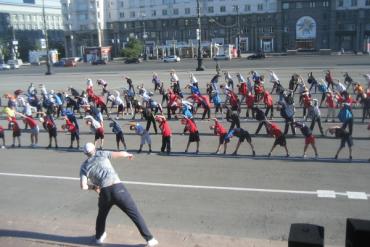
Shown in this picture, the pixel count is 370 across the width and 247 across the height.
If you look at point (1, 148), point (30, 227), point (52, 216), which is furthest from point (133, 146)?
point (30, 227)

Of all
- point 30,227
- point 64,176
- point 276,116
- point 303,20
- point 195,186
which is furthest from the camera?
point 303,20

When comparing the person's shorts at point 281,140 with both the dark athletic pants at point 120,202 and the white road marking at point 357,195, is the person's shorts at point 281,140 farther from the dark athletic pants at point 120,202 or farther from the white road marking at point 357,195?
the dark athletic pants at point 120,202

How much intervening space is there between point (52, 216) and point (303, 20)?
270 ft

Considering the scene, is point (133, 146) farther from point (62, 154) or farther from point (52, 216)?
point (52, 216)

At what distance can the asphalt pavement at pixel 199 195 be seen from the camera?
8125 millimetres

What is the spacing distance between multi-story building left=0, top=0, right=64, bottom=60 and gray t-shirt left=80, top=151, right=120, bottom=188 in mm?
112605

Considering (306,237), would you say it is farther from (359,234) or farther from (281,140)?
(281,140)

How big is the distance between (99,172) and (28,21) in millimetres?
136799

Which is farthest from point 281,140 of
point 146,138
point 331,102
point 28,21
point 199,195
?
point 28,21

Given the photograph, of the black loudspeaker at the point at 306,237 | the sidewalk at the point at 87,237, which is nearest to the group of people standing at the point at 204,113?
the sidewalk at the point at 87,237

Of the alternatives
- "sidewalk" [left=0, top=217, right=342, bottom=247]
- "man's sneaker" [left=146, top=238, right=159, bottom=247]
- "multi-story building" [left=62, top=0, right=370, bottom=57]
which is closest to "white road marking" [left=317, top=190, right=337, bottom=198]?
"sidewalk" [left=0, top=217, right=342, bottom=247]

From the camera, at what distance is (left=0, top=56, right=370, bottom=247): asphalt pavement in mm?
8125

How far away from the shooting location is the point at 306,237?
14.6ft

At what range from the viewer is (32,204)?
10.8 m
